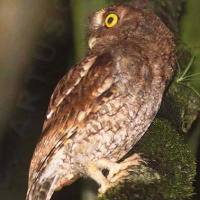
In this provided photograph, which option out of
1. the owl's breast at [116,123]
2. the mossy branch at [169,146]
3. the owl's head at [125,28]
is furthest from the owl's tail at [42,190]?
the owl's head at [125,28]

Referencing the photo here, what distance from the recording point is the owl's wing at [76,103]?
2428mm

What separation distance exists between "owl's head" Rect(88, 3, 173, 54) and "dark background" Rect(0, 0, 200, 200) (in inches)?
3.1

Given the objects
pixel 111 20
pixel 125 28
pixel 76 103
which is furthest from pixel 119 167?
pixel 111 20

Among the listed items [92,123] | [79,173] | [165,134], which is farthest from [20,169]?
[165,134]

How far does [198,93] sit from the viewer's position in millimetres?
2762

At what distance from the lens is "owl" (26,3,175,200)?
2420 mm

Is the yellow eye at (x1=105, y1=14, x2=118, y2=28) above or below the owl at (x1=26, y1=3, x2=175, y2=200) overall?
above

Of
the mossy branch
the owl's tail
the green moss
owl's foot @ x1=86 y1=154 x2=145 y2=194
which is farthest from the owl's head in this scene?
the owl's tail

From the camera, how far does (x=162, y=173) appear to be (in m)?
2.02

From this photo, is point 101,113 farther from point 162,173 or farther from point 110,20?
point 110,20

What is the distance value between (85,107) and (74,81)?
0.56 ft

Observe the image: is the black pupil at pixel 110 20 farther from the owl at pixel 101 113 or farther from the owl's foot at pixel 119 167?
the owl's foot at pixel 119 167

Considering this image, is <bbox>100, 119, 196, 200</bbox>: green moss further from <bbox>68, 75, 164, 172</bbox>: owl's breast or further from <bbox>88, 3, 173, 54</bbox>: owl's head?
<bbox>88, 3, 173, 54</bbox>: owl's head

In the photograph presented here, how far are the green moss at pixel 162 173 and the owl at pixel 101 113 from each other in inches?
4.2
